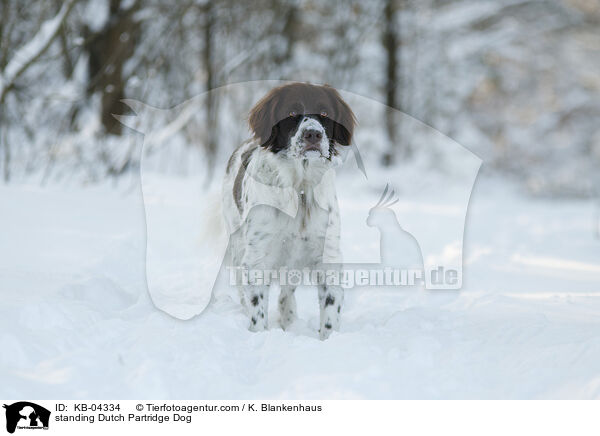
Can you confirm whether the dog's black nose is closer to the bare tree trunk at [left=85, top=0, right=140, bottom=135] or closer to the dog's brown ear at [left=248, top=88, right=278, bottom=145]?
the dog's brown ear at [left=248, top=88, right=278, bottom=145]

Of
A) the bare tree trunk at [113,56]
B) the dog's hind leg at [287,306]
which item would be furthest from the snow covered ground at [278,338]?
the bare tree trunk at [113,56]

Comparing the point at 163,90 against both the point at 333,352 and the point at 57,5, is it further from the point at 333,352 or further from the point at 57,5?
the point at 333,352

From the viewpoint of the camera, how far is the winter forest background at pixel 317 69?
707 cm

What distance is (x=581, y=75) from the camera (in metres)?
15.1

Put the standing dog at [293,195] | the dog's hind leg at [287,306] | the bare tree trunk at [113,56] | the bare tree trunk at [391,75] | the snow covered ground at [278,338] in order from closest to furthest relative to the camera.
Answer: the snow covered ground at [278,338] < the standing dog at [293,195] < the dog's hind leg at [287,306] < the bare tree trunk at [113,56] < the bare tree trunk at [391,75]

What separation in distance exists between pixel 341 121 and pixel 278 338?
→ 3.49ft

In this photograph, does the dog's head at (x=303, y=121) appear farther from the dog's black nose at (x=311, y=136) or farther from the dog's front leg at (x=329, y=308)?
the dog's front leg at (x=329, y=308)

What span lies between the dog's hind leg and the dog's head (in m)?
0.75

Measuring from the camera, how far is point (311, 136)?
2789mm

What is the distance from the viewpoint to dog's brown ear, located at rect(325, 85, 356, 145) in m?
2.98

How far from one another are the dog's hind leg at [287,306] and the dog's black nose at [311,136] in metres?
0.82

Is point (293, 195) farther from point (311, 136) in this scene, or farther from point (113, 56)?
point (113, 56)

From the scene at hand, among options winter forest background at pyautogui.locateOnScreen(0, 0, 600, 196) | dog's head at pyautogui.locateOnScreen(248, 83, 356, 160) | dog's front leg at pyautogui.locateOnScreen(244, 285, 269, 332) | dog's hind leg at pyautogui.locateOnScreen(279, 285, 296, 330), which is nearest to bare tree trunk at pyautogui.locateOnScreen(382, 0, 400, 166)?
winter forest background at pyautogui.locateOnScreen(0, 0, 600, 196)

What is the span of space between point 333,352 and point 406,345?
33cm
